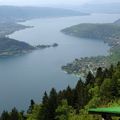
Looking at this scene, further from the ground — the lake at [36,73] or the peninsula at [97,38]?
the peninsula at [97,38]

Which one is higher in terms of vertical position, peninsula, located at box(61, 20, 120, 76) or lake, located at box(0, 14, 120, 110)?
peninsula, located at box(61, 20, 120, 76)

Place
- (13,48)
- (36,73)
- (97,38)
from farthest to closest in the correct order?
(97,38)
(13,48)
(36,73)

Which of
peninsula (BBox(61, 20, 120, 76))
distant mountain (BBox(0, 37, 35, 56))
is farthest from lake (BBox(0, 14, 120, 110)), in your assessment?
distant mountain (BBox(0, 37, 35, 56))

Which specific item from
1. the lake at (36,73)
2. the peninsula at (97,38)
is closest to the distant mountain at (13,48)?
the lake at (36,73)

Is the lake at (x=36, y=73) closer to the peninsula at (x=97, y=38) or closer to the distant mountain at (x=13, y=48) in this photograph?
the peninsula at (x=97, y=38)

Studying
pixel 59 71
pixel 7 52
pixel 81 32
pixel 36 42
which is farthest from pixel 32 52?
pixel 81 32

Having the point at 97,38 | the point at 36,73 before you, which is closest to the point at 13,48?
the point at 97,38

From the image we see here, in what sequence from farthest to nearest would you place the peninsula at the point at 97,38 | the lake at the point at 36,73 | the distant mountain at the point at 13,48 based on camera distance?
1. the distant mountain at the point at 13,48
2. the peninsula at the point at 97,38
3. the lake at the point at 36,73

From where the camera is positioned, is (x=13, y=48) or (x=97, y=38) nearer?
(x=13, y=48)

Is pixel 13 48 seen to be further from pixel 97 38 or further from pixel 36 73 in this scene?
pixel 36 73

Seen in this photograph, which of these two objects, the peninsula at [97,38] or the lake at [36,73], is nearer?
the lake at [36,73]

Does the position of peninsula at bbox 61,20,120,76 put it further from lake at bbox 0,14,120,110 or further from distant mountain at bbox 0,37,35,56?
distant mountain at bbox 0,37,35,56
